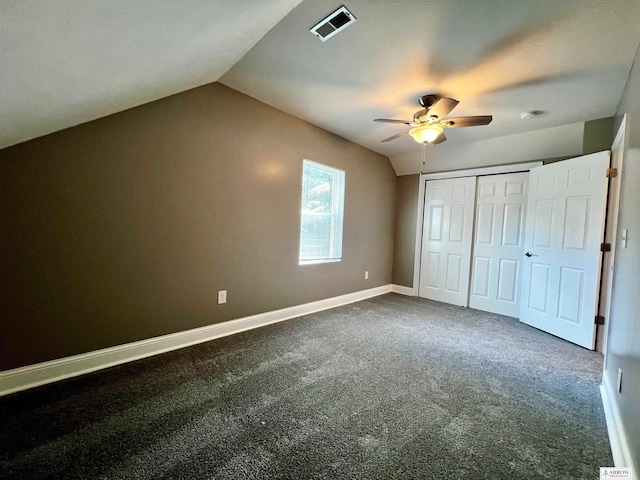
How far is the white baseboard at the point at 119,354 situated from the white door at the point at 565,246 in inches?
121

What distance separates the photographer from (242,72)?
2371 millimetres

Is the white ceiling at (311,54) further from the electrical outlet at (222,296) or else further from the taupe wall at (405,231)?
the taupe wall at (405,231)

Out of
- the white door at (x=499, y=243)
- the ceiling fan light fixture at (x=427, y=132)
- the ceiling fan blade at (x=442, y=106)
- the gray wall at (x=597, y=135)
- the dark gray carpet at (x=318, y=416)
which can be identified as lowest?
the dark gray carpet at (x=318, y=416)

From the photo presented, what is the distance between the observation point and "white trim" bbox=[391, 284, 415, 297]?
15.7 ft

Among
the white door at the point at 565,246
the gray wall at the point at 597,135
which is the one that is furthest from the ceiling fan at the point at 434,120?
the gray wall at the point at 597,135

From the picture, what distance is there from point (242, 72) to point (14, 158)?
5.76 feet

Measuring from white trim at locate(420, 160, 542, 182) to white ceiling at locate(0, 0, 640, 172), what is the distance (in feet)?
3.01

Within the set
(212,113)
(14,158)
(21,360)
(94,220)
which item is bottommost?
(21,360)

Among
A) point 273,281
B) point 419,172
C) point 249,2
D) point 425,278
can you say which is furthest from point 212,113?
point 425,278

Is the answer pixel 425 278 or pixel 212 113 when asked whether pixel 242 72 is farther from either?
pixel 425 278

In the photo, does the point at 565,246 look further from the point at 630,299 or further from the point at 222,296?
the point at 222,296

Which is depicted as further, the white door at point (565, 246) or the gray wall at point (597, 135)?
the gray wall at point (597, 135)

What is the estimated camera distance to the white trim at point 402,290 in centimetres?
477

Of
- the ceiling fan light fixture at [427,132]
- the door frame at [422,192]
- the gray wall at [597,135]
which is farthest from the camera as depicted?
the door frame at [422,192]
